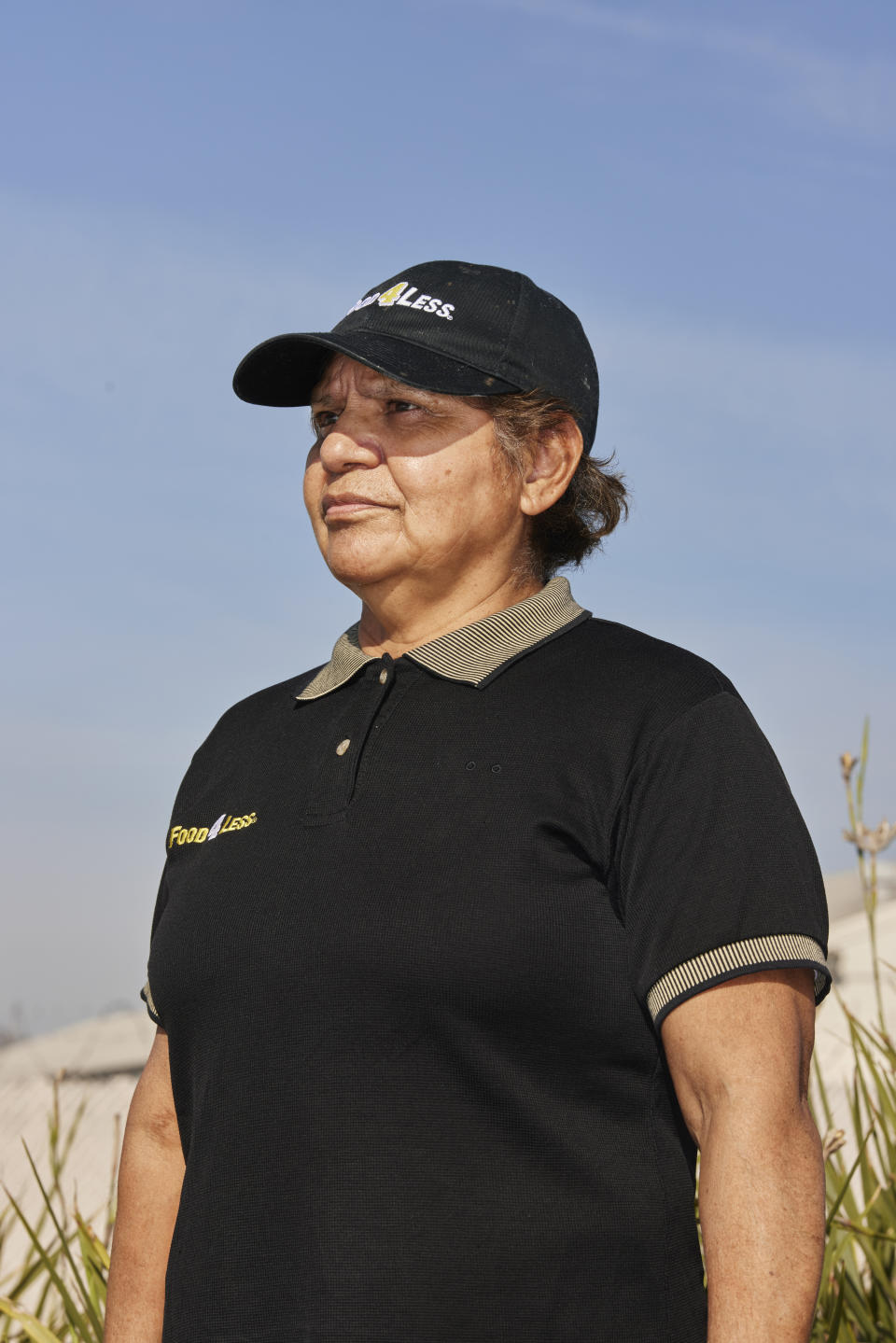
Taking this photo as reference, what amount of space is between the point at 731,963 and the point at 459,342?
993mm

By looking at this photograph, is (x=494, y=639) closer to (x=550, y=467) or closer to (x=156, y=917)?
(x=550, y=467)

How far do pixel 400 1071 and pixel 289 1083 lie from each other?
15 cm

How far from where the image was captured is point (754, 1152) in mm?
1537

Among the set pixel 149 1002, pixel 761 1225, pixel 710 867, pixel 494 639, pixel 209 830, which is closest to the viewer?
pixel 761 1225

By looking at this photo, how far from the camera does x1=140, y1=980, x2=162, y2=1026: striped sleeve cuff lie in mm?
2127

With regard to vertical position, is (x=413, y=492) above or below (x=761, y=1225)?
above

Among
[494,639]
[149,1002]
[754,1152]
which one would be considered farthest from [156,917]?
[754,1152]

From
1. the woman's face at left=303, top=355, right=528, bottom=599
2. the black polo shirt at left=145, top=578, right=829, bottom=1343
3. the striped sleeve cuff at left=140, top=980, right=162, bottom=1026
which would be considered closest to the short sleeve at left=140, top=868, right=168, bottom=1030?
the striped sleeve cuff at left=140, top=980, right=162, bottom=1026

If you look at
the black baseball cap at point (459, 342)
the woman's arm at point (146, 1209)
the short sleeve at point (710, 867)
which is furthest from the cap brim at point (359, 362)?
the woman's arm at point (146, 1209)

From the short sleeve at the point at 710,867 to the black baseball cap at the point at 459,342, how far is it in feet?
2.00

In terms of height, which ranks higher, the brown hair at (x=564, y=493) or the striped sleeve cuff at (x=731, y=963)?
the brown hair at (x=564, y=493)

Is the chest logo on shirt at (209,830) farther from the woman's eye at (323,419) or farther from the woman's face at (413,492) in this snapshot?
the woman's eye at (323,419)

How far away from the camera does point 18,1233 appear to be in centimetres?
764

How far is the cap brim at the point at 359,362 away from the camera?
78.9 inches
